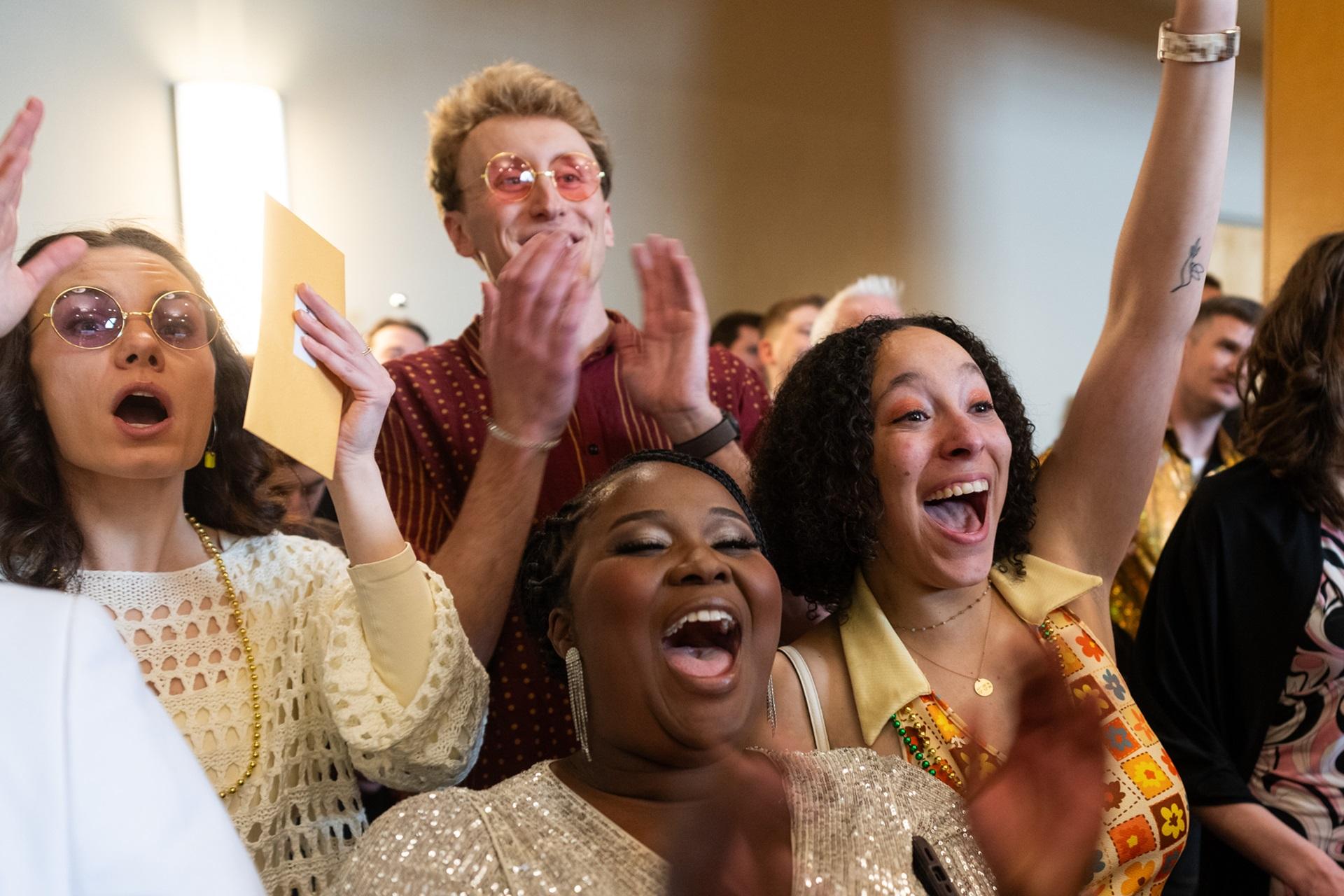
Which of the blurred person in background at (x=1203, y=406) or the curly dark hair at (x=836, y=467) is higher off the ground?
the curly dark hair at (x=836, y=467)

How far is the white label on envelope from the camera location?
4.51 ft

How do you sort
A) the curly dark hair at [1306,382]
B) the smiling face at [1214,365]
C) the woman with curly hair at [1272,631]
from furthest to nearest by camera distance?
1. the smiling face at [1214,365]
2. the curly dark hair at [1306,382]
3. the woman with curly hair at [1272,631]

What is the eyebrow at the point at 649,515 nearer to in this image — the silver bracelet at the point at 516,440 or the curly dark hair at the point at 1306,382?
the silver bracelet at the point at 516,440

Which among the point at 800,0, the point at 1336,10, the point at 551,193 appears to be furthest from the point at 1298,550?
the point at 800,0

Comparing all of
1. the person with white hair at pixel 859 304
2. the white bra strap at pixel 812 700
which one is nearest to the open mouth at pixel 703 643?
the white bra strap at pixel 812 700

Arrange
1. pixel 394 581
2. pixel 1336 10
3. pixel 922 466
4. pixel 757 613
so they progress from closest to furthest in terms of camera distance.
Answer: pixel 757 613 < pixel 394 581 < pixel 922 466 < pixel 1336 10

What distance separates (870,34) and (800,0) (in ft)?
1.45

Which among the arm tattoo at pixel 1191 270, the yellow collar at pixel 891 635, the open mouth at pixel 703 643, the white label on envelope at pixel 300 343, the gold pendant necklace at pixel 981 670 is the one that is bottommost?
the gold pendant necklace at pixel 981 670

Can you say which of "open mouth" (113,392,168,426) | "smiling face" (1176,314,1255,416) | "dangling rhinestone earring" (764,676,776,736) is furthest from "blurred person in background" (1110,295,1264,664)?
"open mouth" (113,392,168,426)

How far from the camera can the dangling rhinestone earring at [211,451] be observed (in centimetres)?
162

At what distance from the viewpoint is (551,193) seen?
1919 mm

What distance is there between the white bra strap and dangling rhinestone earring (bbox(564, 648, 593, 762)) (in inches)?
11.8

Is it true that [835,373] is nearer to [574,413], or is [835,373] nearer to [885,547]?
[885,547]

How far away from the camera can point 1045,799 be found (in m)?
0.91
